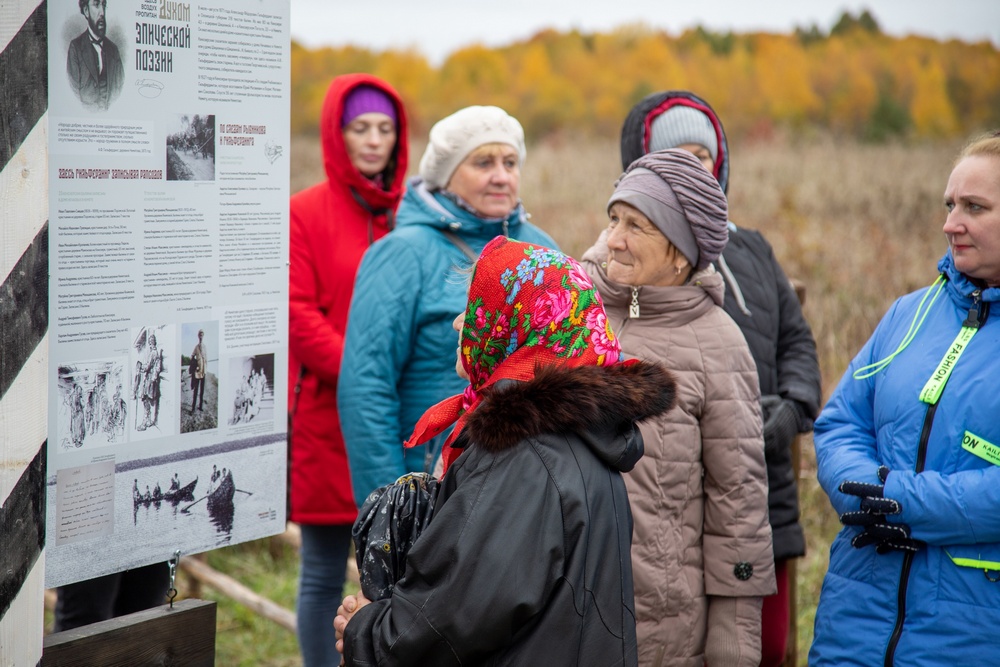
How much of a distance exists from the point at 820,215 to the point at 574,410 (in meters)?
7.85

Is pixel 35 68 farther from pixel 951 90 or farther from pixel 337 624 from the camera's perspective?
pixel 951 90

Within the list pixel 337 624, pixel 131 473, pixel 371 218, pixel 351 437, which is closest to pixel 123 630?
pixel 131 473

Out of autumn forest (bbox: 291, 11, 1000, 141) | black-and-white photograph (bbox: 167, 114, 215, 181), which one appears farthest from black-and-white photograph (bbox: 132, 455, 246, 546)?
autumn forest (bbox: 291, 11, 1000, 141)

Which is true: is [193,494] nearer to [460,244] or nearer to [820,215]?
[460,244]

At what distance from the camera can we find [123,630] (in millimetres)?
2252

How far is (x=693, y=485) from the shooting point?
2697mm

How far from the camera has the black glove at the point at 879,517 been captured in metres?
2.39

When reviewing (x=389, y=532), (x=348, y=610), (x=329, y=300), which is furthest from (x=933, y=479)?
(x=329, y=300)

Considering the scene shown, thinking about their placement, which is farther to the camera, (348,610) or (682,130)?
(682,130)

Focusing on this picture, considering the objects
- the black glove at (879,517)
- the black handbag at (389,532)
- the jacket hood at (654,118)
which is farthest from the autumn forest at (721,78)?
the black handbag at (389,532)

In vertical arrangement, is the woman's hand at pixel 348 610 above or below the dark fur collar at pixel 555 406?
below

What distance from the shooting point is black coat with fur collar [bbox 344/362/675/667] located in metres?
1.76

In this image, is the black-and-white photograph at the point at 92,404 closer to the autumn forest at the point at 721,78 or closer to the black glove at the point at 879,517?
the black glove at the point at 879,517

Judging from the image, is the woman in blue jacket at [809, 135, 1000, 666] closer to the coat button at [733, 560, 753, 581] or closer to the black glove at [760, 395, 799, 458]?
the coat button at [733, 560, 753, 581]
